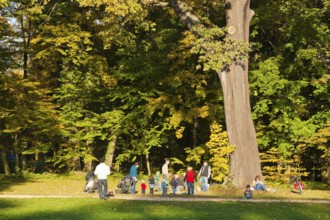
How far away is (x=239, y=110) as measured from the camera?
26.5 m

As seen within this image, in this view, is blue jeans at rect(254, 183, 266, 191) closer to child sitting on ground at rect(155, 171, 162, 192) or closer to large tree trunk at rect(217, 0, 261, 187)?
large tree trunk at rect(217, 0, 261, 187)

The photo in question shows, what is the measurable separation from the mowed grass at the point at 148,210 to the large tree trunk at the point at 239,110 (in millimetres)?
6025

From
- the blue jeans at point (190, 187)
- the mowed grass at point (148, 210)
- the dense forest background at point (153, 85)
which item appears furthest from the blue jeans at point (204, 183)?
the mowed grass at point (148, 210)

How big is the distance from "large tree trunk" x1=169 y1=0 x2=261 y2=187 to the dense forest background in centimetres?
264

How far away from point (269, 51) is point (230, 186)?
1414 centimetres

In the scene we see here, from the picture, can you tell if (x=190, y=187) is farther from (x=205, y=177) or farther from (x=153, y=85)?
(x=153, y=85)

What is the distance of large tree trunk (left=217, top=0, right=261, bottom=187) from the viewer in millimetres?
26228

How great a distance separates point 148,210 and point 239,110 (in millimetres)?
10373

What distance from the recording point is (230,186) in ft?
85.4

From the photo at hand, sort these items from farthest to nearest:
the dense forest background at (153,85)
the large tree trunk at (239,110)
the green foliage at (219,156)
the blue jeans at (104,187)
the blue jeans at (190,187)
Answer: the dense forest background at (153,85) < the green foliage at (219,156) < the large tree trunk at (239,110) < the blue jeans at (190,187) < the blue jeans at (104,187)

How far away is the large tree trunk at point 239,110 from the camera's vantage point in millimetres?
26228

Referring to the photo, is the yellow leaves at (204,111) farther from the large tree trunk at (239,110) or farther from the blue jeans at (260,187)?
the blue jeans at (260,187)

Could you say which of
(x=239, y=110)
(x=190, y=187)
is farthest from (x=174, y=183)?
(x=239, y=110)

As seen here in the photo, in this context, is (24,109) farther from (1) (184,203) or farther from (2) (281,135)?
(1) (184,203)
